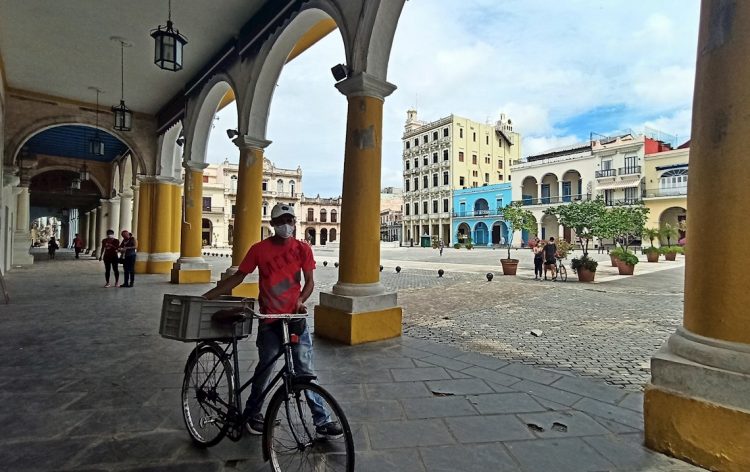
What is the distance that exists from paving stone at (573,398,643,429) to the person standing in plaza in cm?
221

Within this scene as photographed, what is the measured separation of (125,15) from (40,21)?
1.72m

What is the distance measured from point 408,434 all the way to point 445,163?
51144 mm

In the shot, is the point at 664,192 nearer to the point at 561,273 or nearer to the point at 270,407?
the point at 561,273

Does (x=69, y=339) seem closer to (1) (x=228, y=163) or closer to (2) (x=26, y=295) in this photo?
(2) (x=26, y=295)

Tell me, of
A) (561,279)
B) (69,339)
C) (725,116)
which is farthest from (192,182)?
(561,279)

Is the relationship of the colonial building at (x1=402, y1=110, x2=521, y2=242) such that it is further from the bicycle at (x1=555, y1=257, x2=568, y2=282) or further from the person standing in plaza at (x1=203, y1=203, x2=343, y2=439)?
the person standing in plaza at (x1=203, y1=203, x2=343, y2=439)

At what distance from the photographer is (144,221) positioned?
1350cm

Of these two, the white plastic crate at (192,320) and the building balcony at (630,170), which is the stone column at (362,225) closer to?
the white plastic crate at (192,320)

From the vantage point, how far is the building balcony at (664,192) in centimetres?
3253

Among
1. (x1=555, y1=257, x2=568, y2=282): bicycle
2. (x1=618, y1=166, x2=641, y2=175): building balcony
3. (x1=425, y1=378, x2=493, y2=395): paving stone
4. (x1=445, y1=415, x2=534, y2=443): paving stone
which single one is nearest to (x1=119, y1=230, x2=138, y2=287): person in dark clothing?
(x1=425, y1=378, x2=493, y2=395): paving stone

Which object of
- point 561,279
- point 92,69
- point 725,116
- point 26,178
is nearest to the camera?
point 725,116

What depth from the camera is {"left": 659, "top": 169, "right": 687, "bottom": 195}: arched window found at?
3262 centimetres

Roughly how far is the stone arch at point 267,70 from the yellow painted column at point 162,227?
644 centimetres

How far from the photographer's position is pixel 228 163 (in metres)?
53.2
